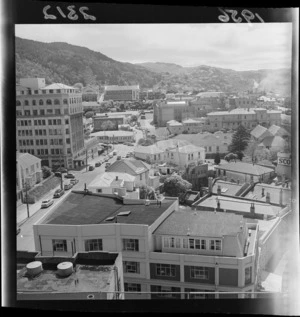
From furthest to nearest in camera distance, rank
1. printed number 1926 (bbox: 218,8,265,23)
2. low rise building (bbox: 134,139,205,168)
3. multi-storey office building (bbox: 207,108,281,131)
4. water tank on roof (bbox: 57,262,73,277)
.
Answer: low rise building (bbox: 134,139,205,168) < multi-storey office building (bbox: 207,108,281,131) < water tank on roof (bbox: 57,262,73,277) < printed number 1926 (bbox: 218,8,265,23)

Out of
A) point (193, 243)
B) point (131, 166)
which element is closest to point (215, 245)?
point (193, 243)

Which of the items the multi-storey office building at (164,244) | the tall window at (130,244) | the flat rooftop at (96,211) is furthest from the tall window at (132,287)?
the flat rooftop at (96,211)

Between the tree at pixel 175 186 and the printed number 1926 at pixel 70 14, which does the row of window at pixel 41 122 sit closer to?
the printed number 1926 at pixel 70 14

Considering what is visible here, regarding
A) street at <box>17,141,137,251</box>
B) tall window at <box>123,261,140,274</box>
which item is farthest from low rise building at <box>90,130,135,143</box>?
tall window at <box>123,261,140,274</box>

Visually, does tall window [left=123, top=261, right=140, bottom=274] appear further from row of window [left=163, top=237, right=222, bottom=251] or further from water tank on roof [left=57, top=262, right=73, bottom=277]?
water tank on roof [left=57, top=262, right=73, bottom=277]

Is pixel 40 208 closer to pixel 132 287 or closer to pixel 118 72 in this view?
pixel 132 287

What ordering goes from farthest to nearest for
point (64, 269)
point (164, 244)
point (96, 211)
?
point (96, 211), point (164, 244), point (64, 269)
